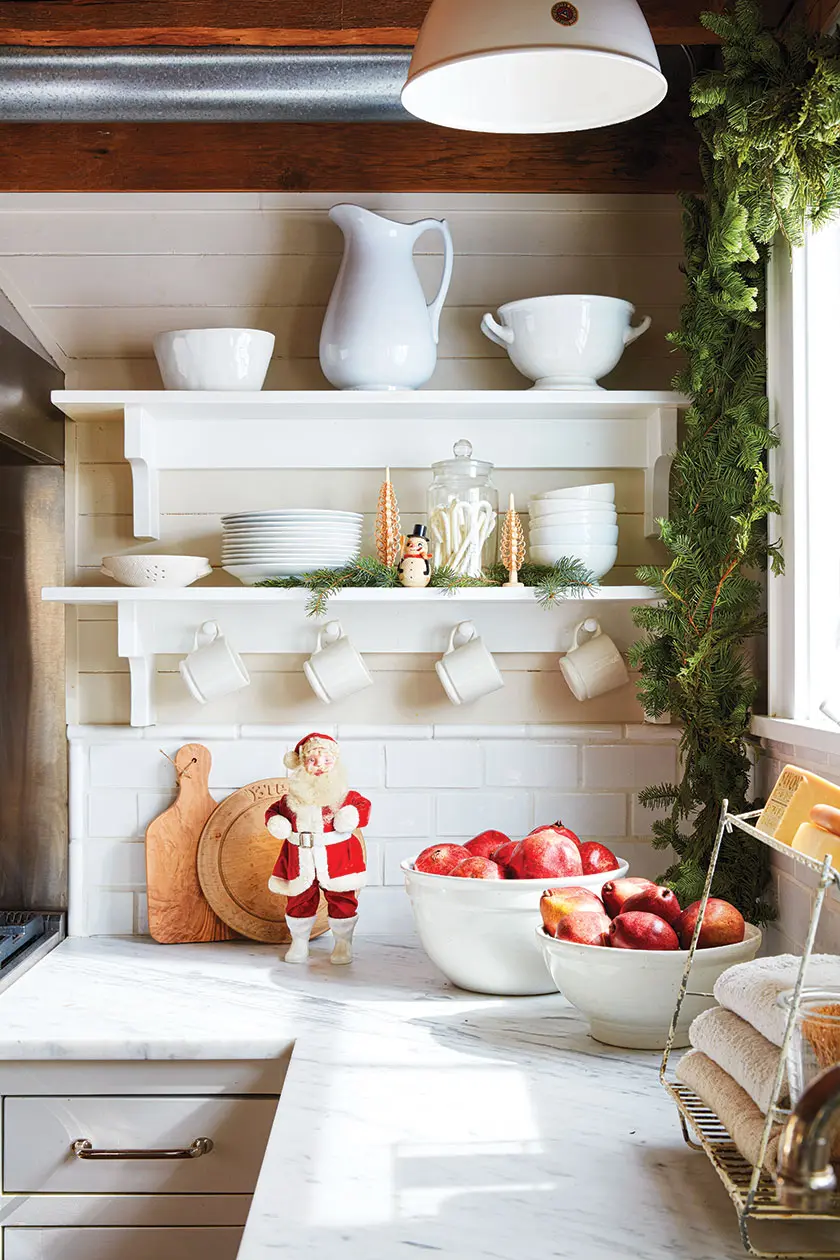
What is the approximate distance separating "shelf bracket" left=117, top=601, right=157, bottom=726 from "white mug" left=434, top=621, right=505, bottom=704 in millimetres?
526

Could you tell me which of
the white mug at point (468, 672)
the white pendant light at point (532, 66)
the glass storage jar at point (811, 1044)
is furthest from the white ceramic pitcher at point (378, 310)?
the glass storage jar at point (811, 1044)

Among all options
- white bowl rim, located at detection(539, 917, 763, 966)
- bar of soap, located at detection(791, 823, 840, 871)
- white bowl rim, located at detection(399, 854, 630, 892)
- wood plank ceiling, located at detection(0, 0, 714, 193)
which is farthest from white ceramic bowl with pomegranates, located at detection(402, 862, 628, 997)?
wood plank ceiling, located at detection(0, 0, 714, 193)

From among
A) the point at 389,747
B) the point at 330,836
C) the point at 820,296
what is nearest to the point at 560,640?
the point at 389,747

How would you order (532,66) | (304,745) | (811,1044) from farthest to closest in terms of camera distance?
(304,745)
(532,66)
(811,1044)

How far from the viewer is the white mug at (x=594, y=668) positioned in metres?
2.22

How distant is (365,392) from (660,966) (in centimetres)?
109

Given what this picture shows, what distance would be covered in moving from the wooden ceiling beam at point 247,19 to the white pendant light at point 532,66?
0.62 metres

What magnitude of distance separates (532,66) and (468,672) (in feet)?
3.52

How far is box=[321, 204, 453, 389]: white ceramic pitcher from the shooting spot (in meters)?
2.13

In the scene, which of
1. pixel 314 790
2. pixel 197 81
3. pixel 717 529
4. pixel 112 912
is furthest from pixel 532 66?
pixel 112 912

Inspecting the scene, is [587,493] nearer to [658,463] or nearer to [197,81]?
[658,463]

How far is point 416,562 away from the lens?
211 cm

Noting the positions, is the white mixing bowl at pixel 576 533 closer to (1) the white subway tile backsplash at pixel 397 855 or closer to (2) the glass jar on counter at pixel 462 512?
(2) the glass jar on counter at pixel 462 512

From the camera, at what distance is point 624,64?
1.27m
